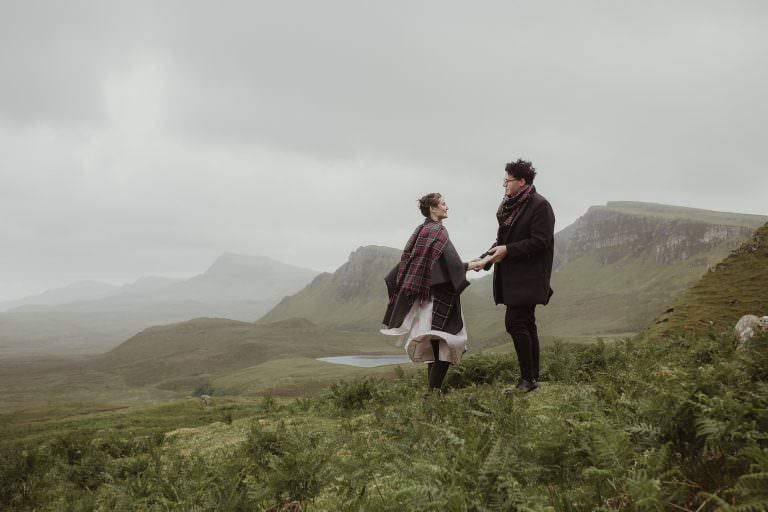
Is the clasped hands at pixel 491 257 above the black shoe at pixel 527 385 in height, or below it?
above

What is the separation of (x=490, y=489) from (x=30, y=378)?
196 meters

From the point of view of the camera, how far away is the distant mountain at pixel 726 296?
42.1 feet

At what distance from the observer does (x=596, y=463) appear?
308cm

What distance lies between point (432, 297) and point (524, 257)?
185cm

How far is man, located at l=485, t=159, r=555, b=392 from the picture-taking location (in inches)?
302

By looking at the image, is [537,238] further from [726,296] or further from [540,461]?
[726,296]

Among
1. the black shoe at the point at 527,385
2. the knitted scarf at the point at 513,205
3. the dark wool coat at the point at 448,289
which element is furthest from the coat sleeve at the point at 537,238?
the black shoe at the point at 527,385

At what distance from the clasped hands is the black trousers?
81 cm

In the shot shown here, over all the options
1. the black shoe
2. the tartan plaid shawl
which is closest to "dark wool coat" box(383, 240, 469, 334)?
the tartan plaid shawl

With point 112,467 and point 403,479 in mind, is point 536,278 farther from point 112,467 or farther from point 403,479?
point 112,467

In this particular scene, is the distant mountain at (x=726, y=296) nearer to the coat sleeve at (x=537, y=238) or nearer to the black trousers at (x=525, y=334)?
the black trousers at (x=525, y=334)

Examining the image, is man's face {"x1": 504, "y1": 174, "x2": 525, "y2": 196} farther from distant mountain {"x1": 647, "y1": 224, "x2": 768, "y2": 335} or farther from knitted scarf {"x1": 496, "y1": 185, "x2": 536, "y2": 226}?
distant mountain {"x1": 647, "y1": 224, "x2": 768, "y2": 335}

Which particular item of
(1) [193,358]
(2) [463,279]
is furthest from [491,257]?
(1) [193,358]

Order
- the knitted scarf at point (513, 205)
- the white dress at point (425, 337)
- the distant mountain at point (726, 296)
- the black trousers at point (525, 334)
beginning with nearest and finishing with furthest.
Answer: the black trousers at point (525, 334), the knitted scarf at point (513, 205), the white dress at point (425, 337), the distant mountain at point (726, 296)
